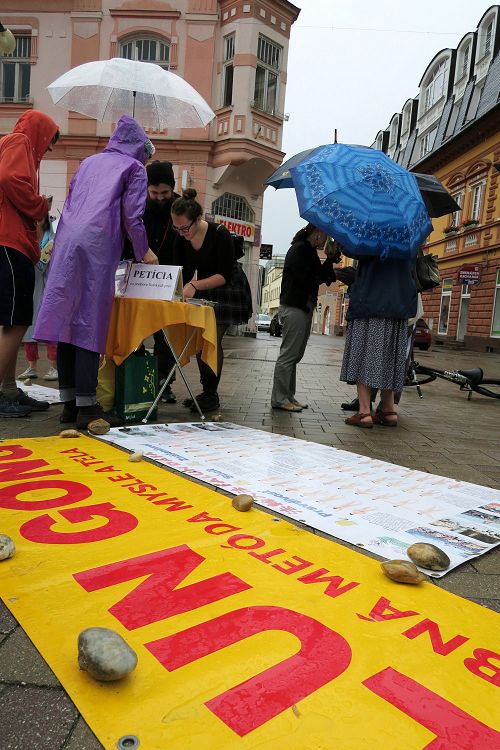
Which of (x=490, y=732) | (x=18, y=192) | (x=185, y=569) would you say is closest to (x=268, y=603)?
(x=185, y=569)

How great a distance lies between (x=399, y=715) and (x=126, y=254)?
3.72m

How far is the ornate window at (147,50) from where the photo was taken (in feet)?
56.0

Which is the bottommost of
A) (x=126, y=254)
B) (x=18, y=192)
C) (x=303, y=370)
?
(x=303, y=370)

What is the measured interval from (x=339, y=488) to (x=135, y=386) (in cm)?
186

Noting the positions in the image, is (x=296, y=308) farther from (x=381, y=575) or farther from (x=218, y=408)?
(x=381, y=575)

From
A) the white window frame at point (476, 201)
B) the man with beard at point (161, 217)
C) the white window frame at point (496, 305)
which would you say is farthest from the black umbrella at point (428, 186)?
the white window frame at point (476, 201)

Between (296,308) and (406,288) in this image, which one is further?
(296,308)

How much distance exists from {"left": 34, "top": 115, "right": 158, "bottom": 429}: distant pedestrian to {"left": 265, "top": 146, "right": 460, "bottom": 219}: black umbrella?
4.97 ft

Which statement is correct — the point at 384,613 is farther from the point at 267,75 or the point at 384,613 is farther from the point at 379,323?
the point at 267,75

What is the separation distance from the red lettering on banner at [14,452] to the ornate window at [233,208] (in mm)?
16092

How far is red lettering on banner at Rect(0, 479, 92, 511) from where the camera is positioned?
2.14 metres

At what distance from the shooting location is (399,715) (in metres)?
1.10

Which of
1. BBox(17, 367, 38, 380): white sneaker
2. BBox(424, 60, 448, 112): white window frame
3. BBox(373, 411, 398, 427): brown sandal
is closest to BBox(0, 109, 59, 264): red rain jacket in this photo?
BBox(17, 367, 38, 380): white sneaker

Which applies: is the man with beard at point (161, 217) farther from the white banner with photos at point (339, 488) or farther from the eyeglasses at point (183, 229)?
the white banner with photos at point (339, 488)
